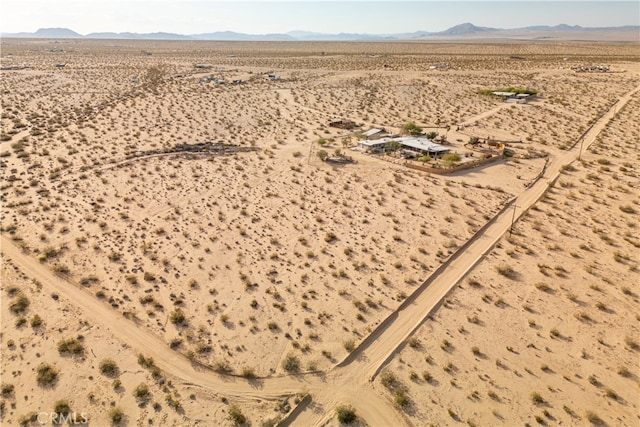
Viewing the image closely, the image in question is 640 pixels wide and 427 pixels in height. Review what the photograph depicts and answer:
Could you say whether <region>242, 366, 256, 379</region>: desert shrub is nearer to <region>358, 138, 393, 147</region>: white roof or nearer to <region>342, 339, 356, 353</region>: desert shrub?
<region>342, 339, 356, 353</region>: desert shrub

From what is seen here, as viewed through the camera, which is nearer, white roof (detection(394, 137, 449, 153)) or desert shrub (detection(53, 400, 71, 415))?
desert shrub (detection(53, 400, 71, 415))

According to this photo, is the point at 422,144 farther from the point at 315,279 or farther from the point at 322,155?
the point at 315,279

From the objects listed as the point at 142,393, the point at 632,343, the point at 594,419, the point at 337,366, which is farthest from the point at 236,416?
the point at 632,343

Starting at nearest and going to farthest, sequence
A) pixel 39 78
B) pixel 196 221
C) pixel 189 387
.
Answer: pixel 189 387 < pixel 196 221 < pixel 39 78

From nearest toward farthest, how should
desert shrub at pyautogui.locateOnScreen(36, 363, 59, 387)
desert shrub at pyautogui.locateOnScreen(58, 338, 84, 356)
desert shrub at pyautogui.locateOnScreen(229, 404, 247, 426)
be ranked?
desert shrub at pyautogui.locateOnScreen(229, 404, 247, 426)
desert shrub at pyautogui.locateOnScreen(36, 363, 59, 387)
desert shrub at pyautogui.locateOnScreen(58, 338, 84, 356)

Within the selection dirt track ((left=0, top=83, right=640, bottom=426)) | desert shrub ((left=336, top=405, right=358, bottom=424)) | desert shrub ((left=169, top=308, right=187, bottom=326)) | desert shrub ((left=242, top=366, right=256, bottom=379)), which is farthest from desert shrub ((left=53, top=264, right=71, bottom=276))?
desert shrub ((left=336, top=405, right=358, bottom=424))

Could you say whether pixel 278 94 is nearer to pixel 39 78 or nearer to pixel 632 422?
pixel 39 78

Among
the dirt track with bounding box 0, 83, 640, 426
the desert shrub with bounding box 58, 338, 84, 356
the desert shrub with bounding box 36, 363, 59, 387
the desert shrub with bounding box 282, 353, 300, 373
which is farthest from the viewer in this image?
the desert shrub with bounding box 58, 338, 84, 356

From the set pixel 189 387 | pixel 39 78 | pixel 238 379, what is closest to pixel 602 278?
pixel 238 379
